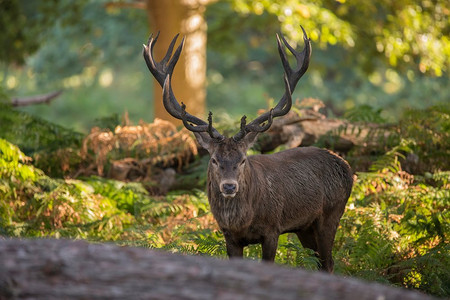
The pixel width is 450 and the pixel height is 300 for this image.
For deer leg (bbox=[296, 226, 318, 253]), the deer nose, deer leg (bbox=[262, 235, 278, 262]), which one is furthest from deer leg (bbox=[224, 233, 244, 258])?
deer leg (bbox=[296, 226, 318, 253])

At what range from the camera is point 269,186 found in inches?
260

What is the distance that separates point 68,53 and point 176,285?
998 inches

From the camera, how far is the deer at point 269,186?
6305 mm

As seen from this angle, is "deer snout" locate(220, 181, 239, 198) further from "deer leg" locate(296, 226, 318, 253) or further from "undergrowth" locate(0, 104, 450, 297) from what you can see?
"deer leg" locate(296, 226, 318, 253)

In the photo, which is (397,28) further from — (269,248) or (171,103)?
(269,248)

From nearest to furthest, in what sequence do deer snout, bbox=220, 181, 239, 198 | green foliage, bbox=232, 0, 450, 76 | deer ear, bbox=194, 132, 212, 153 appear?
1. deer snout, bbox=220, 181, 239, 198
2. deer ear, bbox=194, 132, 212, 153
3. green foliage, bbox=232, 0, 450, 76

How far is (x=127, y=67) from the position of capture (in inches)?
1308

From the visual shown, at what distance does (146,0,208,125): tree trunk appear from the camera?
13398mm

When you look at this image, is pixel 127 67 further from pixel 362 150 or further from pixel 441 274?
pixel 441 274

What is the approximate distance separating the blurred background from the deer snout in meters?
3.31

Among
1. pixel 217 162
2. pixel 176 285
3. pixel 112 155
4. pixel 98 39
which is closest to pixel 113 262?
pixel 176 285

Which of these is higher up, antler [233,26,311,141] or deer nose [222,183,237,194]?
antler [233,26,311,141]

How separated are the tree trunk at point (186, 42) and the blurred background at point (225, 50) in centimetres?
2

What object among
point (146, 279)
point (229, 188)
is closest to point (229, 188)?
point (229, 188)
